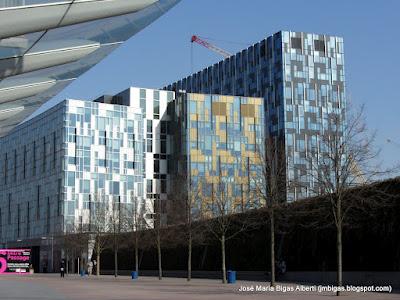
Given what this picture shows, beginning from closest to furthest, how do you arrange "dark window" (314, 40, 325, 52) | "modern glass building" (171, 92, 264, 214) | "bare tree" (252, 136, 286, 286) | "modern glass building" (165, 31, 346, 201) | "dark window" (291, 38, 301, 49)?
"bare tree" (252, 136, 286, 286)
"modern glass building" (171, 92, 264, 214)
"modern glass building" (165, 31, 346, 201)
"dark window" (291, 38, 301, 49)
"dark window" (314, 40, 325, 52)

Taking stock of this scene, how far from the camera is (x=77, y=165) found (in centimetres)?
9788

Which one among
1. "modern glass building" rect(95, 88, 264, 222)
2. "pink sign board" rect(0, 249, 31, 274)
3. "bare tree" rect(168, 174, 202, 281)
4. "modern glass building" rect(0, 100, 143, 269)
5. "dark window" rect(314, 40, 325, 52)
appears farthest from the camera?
"dark window" rect(314, 40, 325, 52)

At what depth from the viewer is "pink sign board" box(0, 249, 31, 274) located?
76250 mm

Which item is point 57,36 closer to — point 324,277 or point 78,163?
point 324,277

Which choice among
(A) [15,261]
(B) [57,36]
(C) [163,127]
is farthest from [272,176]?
(C) [163,127]

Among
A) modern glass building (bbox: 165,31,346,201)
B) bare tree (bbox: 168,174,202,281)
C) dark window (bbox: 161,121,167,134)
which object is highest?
modern glass building (bbox: 165,31,346,201)

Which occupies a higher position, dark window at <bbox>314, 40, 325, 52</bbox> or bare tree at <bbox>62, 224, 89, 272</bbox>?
dark window at <bbox>314, 40, 325, 52</bbox>

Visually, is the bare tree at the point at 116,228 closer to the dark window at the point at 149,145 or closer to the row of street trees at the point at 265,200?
the row of street trees at the point at 265,200

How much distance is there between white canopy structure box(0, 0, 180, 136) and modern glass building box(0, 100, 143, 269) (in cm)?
7848

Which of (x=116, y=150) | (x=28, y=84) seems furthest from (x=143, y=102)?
(x=28, y=84)

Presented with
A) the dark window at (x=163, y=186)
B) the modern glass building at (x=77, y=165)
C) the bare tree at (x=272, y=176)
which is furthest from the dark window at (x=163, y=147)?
the bare tree at (x=272, y=176)

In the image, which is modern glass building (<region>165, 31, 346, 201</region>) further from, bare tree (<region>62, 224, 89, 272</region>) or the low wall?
the low wall

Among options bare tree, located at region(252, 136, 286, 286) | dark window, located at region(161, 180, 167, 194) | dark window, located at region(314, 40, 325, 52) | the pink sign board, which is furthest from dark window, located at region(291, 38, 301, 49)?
bare tree, located at region(252, 136, 286, 286)

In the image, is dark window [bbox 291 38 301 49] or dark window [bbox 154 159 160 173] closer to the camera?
dark window [bbox 154 159 160 173]
